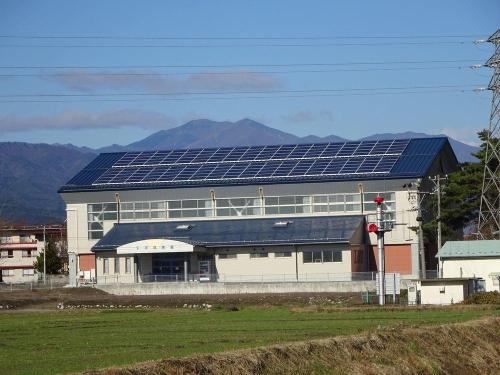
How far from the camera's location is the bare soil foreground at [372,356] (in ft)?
65.0

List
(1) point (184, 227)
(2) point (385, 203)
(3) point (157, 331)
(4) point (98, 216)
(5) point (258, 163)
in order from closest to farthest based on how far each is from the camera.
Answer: (3) point (157, 331), (2) point (385, 203), (1) point (184, 227), (4) point (98, 216), (5) point (258, 163)

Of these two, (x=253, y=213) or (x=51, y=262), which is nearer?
(x=253, y=213)

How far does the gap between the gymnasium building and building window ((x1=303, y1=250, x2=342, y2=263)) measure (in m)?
0.06

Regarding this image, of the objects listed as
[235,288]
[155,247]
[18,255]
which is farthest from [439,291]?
[18,255]

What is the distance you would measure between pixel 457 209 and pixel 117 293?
22288 mm

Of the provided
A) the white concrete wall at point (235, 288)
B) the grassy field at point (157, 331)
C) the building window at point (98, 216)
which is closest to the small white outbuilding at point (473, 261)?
the white concrete wall at point (235, 288)

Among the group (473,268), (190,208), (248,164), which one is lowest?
(473,268)

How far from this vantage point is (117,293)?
6419cm

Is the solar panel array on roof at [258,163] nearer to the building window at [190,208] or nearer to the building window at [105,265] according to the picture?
the building window at [190,208]

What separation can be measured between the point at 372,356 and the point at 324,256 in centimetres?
4371

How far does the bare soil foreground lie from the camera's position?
19.8 meters

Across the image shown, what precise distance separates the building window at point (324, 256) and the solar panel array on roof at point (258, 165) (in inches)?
240

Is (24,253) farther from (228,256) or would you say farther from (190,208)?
(228,256)

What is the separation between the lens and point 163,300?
186ft
